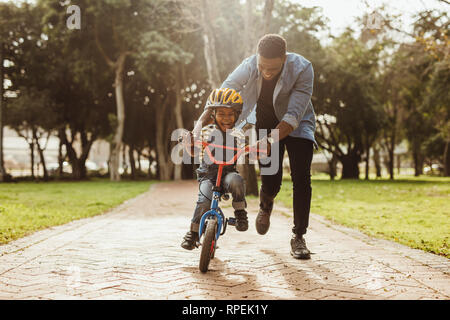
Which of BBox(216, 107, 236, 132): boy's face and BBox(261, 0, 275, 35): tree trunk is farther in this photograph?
BBox(261, 0, 275, 35): tree trunk

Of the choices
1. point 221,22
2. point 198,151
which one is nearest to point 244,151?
point 198,151

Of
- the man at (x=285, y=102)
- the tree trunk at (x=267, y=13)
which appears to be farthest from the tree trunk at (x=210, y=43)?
the man at (x=285, y=102)

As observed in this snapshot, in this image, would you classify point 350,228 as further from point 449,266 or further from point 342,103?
point 342,103

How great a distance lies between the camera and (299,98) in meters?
4.24

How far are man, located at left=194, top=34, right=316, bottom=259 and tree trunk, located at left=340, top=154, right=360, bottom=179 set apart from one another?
28.9 metres

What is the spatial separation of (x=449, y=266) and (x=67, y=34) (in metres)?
23.7

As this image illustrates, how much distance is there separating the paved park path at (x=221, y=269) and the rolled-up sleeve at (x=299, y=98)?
1304 mm

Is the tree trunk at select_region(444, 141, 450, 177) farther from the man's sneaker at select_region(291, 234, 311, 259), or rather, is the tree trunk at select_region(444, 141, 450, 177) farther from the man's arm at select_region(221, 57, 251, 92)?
the man's arm at select_region(221, 57, 251, 92)

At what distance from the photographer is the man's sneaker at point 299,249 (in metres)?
4.46

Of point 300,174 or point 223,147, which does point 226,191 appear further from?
point 300,174

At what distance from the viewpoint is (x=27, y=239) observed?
5.90 meters

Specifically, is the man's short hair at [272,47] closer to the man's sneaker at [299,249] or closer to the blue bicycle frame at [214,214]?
the blue bicycle frame at [214,214]

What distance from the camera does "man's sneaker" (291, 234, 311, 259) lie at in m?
4.46

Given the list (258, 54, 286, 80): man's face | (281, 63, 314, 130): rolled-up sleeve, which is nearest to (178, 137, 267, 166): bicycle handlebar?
(281, 63, 314, 130): rolled-up sleeve
